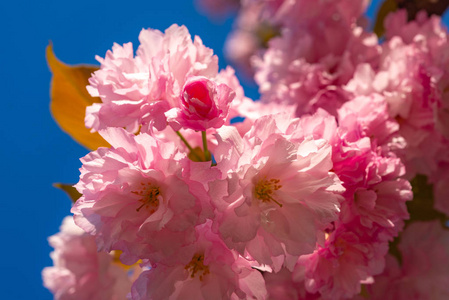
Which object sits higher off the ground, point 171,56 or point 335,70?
point 171,56

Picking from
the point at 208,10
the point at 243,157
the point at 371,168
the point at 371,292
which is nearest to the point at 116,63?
the point at 243,157

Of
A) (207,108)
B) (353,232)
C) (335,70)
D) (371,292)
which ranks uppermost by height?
(207,108)

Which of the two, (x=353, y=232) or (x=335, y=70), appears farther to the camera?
(x=335, y=70)

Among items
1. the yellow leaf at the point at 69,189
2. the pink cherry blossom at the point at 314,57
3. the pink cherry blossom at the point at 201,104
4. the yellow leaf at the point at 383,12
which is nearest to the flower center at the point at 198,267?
the pink cherry blossom at the point at 201,104

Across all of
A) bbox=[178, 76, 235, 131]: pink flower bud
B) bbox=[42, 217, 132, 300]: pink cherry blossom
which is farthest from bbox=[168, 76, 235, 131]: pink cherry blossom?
bbox=[42, 217, 132, 300]: pink cherry blossom

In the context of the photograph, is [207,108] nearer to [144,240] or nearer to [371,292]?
[144,240]

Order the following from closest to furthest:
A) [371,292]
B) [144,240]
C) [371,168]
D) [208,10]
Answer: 1. [144,240]
2. [371,168]
3. [371,292]
4. [208,10]

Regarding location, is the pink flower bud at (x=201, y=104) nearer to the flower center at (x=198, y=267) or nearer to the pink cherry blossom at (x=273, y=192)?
the pink cherry blossom at (x=273, y=192)

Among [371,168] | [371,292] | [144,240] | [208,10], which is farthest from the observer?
[208,10]
